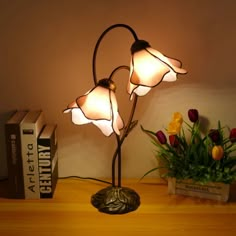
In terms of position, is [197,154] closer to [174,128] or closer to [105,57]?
[174,128]

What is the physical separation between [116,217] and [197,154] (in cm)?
35

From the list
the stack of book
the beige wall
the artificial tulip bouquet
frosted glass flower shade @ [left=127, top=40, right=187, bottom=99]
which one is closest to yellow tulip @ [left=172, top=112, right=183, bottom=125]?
the artificial tulip bouquet

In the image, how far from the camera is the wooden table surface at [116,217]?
0.97 m

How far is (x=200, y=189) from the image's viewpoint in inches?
44.9

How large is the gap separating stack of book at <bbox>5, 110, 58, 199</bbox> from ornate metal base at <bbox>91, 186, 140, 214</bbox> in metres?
0.18

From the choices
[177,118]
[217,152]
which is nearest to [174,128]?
[177,118]

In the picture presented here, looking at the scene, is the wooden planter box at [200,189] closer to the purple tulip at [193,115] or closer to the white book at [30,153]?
the purple tulip at [193,115]

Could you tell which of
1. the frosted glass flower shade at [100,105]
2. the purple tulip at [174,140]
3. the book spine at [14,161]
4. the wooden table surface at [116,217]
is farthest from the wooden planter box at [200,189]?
the book spine at [14,161]

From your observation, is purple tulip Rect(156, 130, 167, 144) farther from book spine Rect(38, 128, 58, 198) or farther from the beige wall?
book spine Rect(38, 128, 58, 198)

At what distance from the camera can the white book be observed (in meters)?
1.09

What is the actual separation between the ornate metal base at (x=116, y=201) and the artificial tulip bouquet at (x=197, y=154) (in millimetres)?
147

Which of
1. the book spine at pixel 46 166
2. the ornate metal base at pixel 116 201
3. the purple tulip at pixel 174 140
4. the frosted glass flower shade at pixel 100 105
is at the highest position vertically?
the frosted glass flower shade at pixel 100 105
